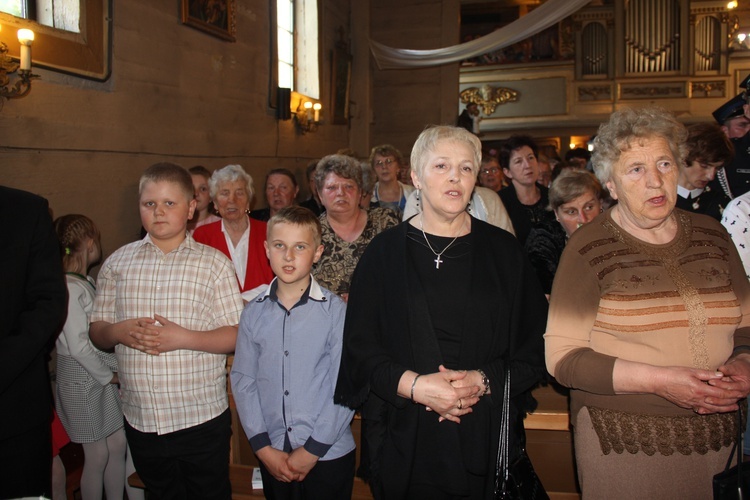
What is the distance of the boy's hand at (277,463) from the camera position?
220 centimetres

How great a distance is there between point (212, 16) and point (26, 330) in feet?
15.0

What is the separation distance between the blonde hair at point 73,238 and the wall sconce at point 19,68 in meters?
0.92

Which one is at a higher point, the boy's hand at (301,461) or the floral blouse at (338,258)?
the floral blouse at (338,258)

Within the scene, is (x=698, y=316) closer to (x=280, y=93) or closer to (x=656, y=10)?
(x=280, y=93)

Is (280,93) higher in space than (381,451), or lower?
higher

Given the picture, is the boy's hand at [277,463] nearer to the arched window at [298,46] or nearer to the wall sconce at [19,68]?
the wall sconce at [19,68]

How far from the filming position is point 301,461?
2191 mm

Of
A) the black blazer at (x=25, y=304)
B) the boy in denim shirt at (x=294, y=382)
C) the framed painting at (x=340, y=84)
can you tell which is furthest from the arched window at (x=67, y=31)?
the framed painting at (x=340, y=84)

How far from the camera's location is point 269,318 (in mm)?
2342

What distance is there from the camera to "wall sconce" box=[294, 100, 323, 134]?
25.4 ft

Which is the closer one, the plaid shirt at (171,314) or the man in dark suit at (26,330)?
the man in dark suit at (26,330)

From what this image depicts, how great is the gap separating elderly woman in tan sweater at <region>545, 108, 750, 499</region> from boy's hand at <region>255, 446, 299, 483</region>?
0.99 meters

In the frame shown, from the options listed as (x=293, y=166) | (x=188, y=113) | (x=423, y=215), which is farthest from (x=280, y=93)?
(x=423, y=215)

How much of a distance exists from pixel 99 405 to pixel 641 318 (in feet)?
7.94
